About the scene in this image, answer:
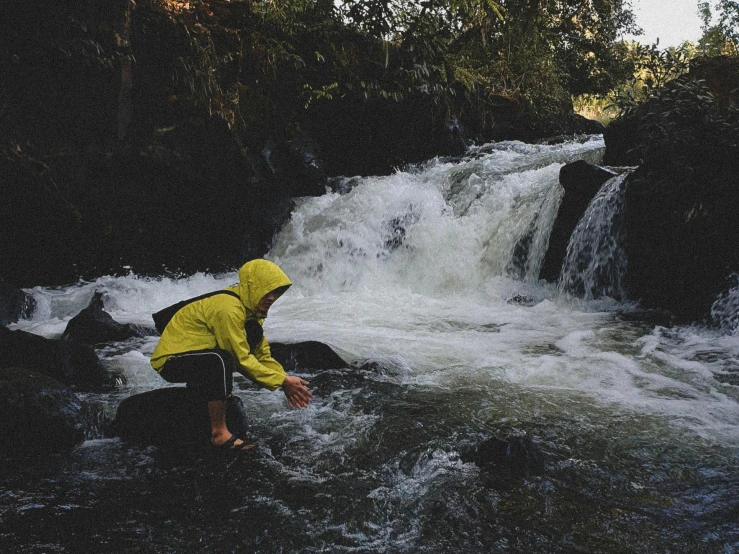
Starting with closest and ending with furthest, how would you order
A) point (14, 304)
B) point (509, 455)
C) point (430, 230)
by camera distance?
point (509, 455)
point (14, 304)
point (430, 230)

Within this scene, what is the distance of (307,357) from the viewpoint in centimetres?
610

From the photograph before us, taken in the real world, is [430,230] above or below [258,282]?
above

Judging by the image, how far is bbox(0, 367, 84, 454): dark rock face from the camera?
407cm

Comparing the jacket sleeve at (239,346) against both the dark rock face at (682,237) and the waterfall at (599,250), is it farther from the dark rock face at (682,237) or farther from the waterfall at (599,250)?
the waterfall at (599,250)

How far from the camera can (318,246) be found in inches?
452

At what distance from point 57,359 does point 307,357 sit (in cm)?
231

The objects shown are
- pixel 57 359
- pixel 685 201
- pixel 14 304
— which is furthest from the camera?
pixel 14 304

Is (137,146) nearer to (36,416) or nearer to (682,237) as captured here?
(36,416)

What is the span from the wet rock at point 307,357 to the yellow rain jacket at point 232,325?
1.84m

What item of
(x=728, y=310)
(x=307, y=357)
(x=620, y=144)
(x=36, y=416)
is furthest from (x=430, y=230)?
(x=36, y=416)

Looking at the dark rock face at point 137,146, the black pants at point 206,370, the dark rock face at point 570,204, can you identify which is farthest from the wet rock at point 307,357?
the dark rock face at point 137,146

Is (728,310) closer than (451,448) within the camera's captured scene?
No

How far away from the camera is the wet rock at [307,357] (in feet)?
19.8

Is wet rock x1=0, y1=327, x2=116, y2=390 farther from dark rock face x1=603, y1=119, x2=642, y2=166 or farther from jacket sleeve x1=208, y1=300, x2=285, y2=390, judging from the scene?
dark rock face x1=603, y1=119, x2=642, y2=166
